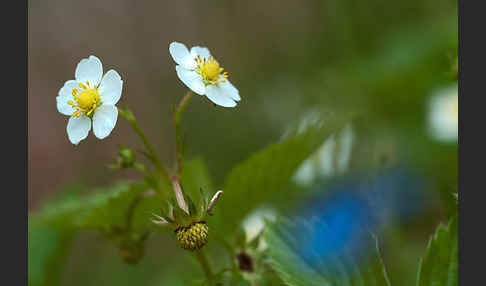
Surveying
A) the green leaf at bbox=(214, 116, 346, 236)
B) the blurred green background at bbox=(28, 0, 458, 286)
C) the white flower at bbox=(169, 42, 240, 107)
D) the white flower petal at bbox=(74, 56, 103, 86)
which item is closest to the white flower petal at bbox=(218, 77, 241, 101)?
the white flower at bbox=(169, 42, 240, 107)

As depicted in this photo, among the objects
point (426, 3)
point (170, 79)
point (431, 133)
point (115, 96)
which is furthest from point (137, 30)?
point (115, 96)

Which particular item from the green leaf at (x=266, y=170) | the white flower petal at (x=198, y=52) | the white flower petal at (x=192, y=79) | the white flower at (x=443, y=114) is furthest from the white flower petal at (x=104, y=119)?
the white flower at (x=443, y=114)

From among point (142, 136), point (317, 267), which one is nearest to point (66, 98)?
point (142, 136)

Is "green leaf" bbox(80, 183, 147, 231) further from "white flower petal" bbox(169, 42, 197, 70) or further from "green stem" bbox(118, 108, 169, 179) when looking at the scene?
"white flower petal" bbox(169, 42, 197, 70)

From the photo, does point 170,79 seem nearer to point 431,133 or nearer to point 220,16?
point 220,16

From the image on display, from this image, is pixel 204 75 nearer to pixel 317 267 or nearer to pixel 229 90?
pixel 229 90
